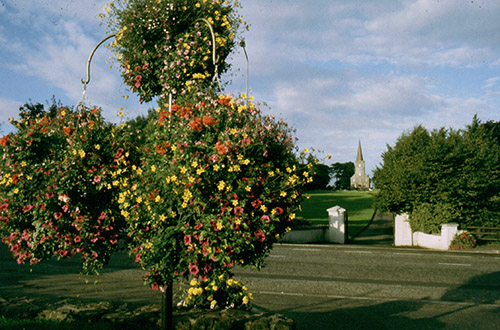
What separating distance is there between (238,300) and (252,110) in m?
3.17

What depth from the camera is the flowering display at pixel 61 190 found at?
4.86 metres

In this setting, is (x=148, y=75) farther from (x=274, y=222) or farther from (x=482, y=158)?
(x=482, y=158)

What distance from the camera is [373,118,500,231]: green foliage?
804 inches

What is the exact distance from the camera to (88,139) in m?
4.99

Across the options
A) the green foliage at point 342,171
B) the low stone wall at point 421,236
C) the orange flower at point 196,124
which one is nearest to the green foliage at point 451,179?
the low stone wall at point 421,236

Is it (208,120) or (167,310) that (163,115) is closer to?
(208,120)

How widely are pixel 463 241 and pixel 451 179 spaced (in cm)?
333

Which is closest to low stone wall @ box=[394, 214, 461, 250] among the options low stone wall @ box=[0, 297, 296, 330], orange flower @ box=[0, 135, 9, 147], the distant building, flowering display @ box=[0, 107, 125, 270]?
low stone wall @ box=[0, 297, 296, 330]

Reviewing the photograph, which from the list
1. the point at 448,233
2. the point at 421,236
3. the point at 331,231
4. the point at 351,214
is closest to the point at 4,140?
the point at 448,233

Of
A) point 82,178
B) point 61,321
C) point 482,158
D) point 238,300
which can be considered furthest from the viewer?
point 482,158

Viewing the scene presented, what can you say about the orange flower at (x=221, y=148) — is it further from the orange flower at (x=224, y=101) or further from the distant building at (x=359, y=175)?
the distant building at (x=359, y=175)

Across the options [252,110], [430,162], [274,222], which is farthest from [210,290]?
[430,162]

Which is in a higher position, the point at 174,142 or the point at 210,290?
the point at 174,142

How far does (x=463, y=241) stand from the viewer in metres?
19.1
